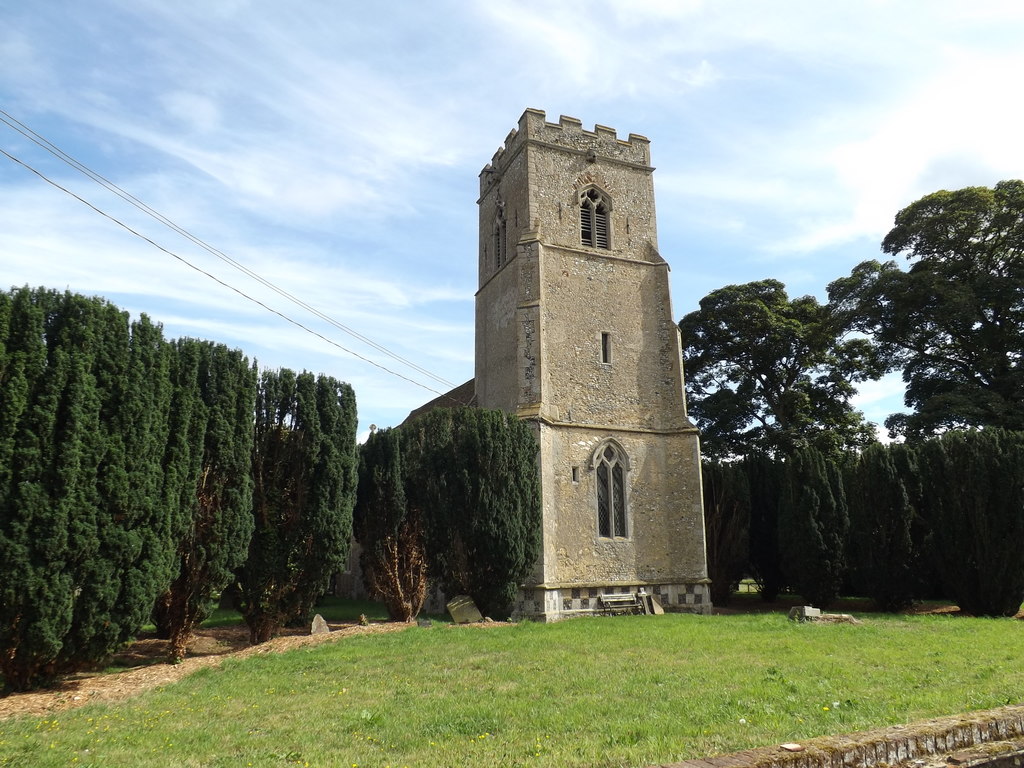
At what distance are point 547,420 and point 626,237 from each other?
23.0 ft

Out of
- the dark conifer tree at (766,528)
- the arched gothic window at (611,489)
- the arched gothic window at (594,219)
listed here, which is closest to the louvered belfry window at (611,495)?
the arched gothic window at (611,489)

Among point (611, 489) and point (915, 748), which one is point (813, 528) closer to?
point (611, 489)

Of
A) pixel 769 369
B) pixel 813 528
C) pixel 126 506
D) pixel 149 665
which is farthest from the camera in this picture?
pixel 769 369

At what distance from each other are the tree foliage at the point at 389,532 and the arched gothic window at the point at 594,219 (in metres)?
8.87

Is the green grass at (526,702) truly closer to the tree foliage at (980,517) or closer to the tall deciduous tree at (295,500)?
the tall deciduous tree at (295,500)

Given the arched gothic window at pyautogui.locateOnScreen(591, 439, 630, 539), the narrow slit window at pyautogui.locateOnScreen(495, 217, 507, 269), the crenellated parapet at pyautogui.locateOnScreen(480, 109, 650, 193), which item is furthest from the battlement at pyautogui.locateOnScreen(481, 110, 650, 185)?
the arched gothic window at pyautogui.locateOnScreen(591, 439, 630, 539)

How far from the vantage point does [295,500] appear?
13688mm

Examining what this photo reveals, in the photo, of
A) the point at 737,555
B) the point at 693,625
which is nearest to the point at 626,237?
the point at 737,555

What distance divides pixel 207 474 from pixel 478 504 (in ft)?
21.4

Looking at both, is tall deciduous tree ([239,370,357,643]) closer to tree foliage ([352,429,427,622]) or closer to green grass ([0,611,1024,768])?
→ green grass ([0,611,1024,768])

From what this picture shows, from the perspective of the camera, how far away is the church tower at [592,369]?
18594mm

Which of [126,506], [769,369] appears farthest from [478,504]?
[769,369]

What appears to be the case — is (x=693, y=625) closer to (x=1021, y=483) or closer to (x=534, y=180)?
(x=1021, y=483)

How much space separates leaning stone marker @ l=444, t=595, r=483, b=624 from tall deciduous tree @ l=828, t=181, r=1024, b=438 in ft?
57.7
